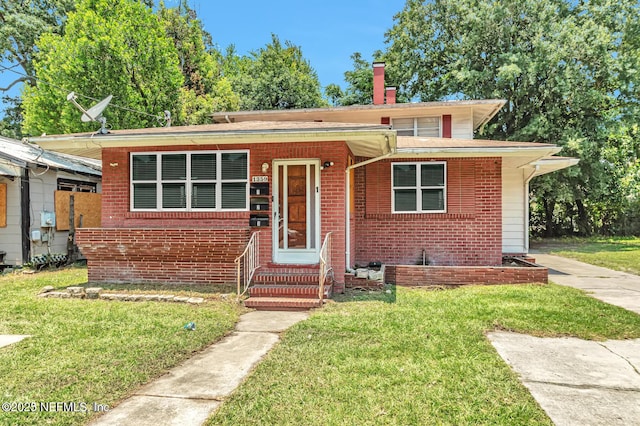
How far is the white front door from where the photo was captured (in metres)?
7.95

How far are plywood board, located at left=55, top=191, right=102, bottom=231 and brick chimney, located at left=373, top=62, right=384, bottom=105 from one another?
10301 mm

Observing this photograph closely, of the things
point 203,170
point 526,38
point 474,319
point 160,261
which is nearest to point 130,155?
point 203,170

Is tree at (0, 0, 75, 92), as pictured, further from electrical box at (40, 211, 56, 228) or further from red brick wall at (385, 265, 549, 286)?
red brick wall at (385, 265, 549, 286)

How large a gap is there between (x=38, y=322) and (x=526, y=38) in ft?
72.9

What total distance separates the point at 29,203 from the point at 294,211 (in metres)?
7.83

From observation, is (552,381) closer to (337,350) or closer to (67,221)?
(337,350)

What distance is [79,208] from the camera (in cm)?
1264

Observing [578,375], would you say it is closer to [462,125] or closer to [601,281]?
[601,281]

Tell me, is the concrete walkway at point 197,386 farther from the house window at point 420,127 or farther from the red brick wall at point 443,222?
the house window at point 420,127

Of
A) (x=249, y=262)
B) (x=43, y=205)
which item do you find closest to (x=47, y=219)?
(x=43, y=205)

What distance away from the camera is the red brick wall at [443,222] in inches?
371

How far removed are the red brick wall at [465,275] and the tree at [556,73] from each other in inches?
444

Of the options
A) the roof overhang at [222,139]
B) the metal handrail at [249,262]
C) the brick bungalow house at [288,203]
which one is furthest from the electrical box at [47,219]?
the metal handrail at [249,262]

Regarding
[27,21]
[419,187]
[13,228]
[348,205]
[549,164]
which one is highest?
[27,21]
